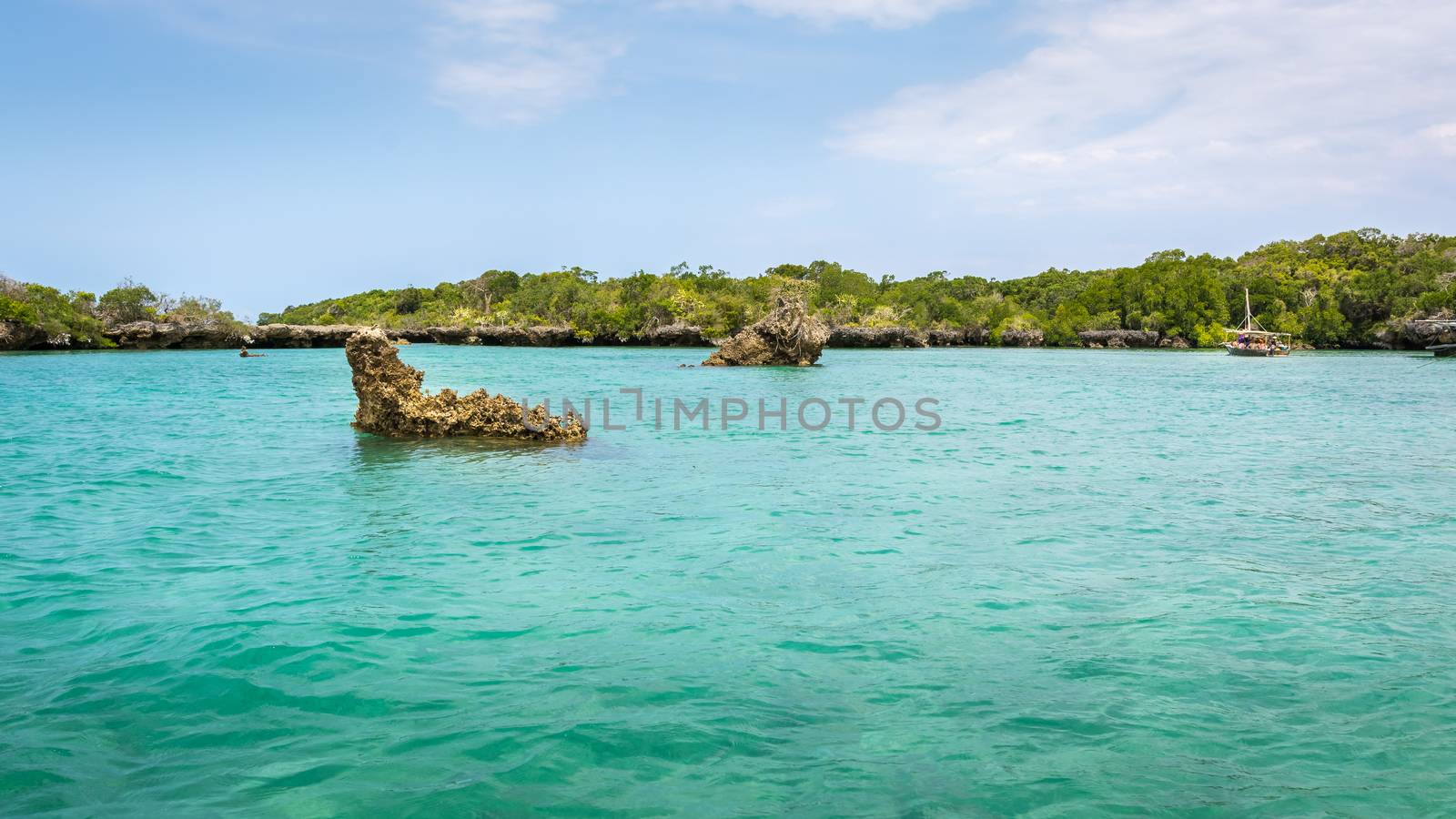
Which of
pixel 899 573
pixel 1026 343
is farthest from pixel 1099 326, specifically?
pixel 899 573

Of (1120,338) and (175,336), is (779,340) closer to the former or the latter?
(175,336)

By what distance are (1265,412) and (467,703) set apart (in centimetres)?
2181

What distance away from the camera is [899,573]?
651cm

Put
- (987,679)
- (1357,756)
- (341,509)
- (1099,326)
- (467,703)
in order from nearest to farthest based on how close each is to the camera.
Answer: (1357,756) → (467,703) → (987,679) → (341,509) → (1099,326)

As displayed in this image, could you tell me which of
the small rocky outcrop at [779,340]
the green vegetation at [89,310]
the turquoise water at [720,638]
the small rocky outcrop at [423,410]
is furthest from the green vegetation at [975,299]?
the turquoise water at [720,638]

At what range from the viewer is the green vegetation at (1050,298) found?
84375 mm

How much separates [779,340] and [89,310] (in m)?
55.2

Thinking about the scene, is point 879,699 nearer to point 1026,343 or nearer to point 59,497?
point 59,497

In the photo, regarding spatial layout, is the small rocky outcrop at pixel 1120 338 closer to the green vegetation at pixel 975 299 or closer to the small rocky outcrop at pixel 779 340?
the green vegetation at pixel 975 299

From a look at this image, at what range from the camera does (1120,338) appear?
96.9 metres

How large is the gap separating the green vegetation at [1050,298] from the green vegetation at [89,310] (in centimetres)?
2781

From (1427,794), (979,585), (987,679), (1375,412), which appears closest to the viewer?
(1427,794)

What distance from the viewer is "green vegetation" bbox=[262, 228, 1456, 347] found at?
84375mm

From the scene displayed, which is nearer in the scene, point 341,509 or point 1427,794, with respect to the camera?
point 1427,794
